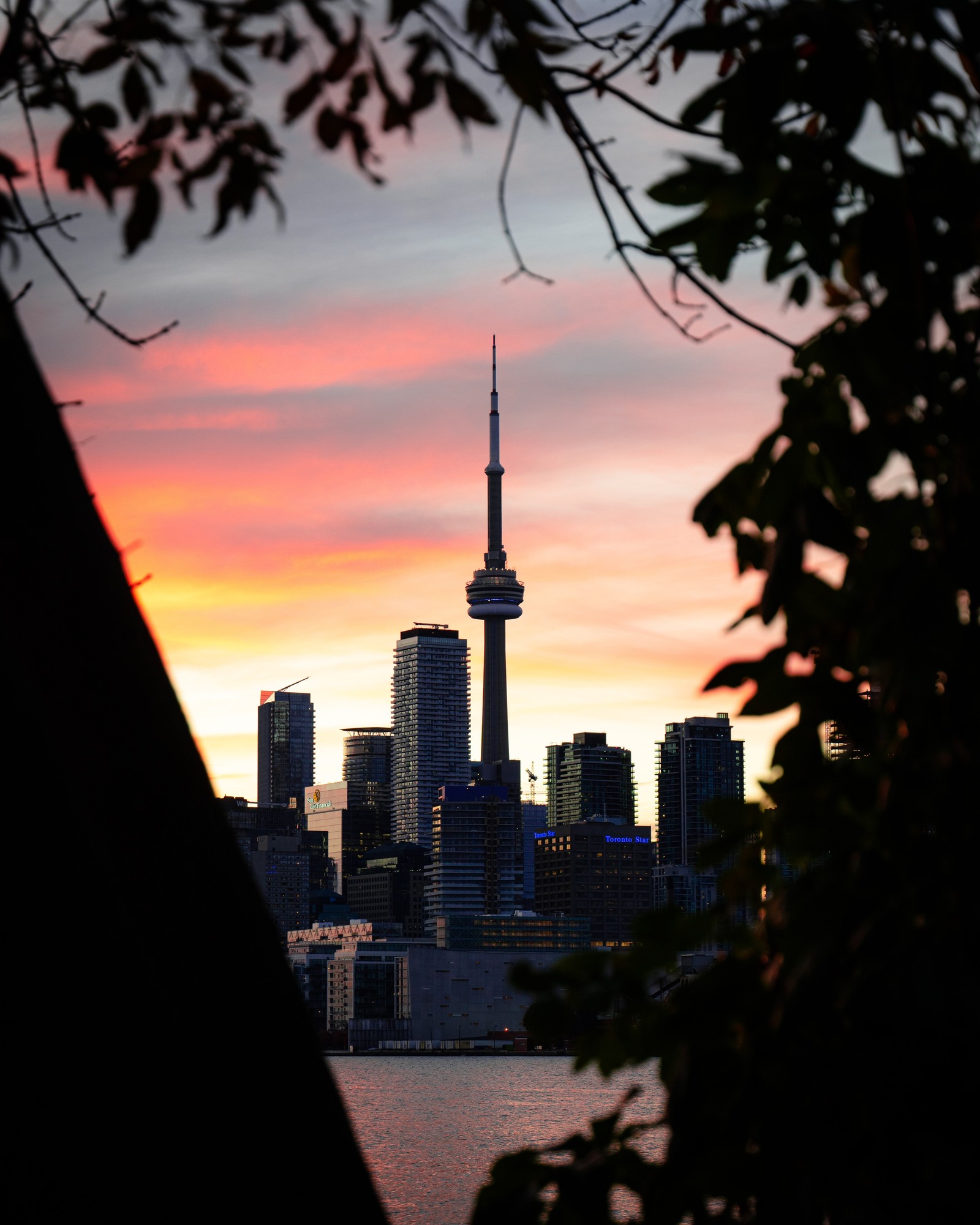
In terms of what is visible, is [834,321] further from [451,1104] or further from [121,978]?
[451,1104]

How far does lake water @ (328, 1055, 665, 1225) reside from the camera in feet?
279

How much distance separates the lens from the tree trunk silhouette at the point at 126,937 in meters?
2.15

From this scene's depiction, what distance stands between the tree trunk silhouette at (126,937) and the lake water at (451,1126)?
48.0 m

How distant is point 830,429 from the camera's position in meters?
2.23

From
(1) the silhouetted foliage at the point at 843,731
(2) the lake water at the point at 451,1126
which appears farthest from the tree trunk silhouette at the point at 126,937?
(2) the lake water at the point at 451,1126

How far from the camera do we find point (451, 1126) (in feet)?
422

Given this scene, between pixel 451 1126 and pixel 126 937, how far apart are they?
134m

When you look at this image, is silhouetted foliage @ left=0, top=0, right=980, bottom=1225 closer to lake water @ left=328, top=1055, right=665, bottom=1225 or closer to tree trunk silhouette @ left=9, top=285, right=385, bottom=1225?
tree trunk silhouette @ left=9, top=285, right=385, bottom=1225

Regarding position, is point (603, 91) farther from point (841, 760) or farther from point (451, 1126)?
point (451, 1126)

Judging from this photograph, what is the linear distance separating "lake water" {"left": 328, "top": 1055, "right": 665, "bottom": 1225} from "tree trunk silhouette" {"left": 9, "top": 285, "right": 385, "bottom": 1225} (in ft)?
158

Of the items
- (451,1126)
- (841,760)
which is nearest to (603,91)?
(841,760)

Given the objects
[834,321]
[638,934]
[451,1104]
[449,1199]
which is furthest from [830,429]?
[451,1104]

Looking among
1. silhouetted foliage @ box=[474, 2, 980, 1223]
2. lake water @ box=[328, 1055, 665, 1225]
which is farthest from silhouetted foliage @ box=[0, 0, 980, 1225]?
lake water @ box=[328, 1055, 665, 1225]

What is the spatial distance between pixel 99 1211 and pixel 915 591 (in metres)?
1.50
